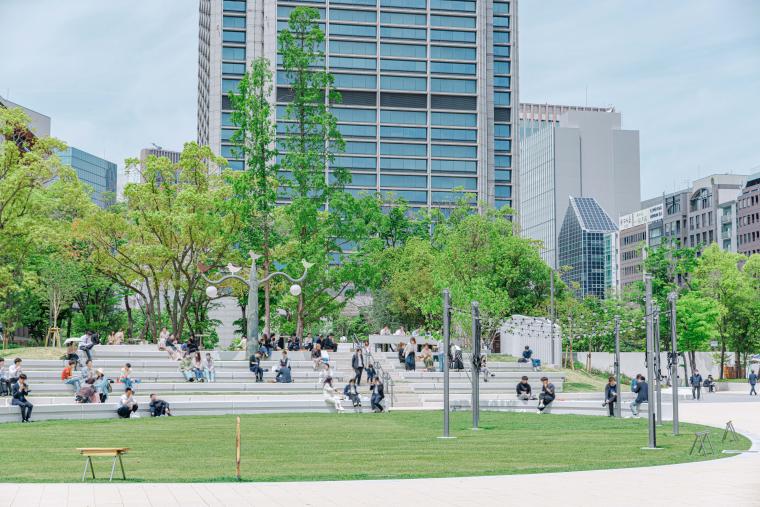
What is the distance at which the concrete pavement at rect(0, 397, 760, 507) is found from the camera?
42.3 feet

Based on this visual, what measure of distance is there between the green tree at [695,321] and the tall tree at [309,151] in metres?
33.9

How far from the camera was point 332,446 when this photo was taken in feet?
71.6

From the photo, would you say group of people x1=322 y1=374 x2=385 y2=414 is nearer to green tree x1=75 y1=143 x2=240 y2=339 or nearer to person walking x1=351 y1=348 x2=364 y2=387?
person walking x1=351 y1=348 x2=364 y2=387

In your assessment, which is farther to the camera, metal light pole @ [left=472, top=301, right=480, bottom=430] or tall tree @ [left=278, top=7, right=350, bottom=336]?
tall tree @ [left=278, top=7, right=350, bottom=336]

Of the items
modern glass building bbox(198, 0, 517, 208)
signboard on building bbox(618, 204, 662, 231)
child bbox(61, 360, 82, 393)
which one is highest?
modern glass building bbox(198, 0, 517, 208)

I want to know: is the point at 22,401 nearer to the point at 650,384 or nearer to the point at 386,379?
the point at 386,379

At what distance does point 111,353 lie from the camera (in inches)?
1709

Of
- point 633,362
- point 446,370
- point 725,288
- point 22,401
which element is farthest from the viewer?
point 725,288

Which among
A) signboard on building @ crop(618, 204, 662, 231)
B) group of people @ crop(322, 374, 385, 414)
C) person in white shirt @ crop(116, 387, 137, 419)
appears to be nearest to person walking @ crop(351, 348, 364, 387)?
group of people @ crop(322, 374, 385, 414)

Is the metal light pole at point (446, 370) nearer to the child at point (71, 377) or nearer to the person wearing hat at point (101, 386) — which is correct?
the person wearing hat at point (101, 386)

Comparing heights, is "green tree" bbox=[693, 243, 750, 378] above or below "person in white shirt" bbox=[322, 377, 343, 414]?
above

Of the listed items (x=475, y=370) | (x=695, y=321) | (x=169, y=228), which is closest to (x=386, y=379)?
(x=475, y=370)

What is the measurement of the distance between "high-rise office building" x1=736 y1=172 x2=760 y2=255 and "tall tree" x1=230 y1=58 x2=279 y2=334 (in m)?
101

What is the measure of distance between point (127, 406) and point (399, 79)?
378 feet
